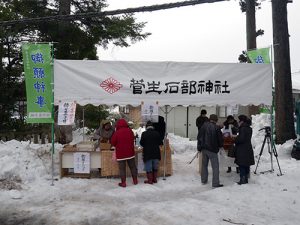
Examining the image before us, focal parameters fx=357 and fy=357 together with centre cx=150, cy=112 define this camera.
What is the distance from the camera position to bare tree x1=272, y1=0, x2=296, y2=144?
13.0 m

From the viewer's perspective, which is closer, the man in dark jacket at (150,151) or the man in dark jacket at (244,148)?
the man in dark jacket at (244,148)

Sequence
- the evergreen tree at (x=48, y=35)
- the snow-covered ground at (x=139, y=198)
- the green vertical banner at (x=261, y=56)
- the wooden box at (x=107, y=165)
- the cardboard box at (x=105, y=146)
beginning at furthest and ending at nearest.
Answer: the evergreen tree at (x=48, y=35) < the green vertical banner at (x=261, y=56) < the cardboard box at (x=105, y=146) < the wooden box at (x=107, y=165) < the snow-covered ground at (x=139, y=198)

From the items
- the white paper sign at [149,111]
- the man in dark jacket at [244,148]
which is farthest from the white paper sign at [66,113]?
the man in dark jacket at [244,148]

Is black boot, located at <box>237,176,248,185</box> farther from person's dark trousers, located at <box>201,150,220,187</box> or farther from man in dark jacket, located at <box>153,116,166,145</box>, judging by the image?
man in dark jacket, located at <box>153,116,166,145</box>

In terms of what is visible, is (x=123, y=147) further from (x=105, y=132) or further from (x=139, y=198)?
(x=105, y=132)

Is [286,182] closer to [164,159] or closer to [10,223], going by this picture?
[164,159]

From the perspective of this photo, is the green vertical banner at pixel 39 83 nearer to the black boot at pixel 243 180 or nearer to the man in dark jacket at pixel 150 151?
the man in dark jacket at pixel 150 151

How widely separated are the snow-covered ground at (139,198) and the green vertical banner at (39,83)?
59.3 inches

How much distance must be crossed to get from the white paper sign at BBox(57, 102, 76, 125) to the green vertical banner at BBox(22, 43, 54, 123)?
0.30 metres

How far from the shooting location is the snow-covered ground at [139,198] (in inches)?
265

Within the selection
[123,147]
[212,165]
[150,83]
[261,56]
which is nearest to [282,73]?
[261,56]

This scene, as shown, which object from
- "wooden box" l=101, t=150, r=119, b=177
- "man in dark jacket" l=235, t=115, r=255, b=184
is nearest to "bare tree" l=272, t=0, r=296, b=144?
"man in dark jacket" l=235, t=115, r=255, b=184

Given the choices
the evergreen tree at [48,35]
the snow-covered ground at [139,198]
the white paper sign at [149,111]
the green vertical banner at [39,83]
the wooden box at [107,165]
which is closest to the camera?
the snow-covered ground at [139,198]

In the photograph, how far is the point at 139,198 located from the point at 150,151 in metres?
1.43
